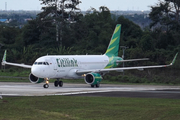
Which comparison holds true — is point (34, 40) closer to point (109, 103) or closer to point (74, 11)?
point (74, 11)

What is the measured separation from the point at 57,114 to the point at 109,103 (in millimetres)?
5525

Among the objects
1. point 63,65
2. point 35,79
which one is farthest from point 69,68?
point 35,79

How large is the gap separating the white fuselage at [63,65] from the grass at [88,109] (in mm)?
13683

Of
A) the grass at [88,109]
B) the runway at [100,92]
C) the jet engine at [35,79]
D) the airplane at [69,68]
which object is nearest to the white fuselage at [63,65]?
the airplane at [69,68]

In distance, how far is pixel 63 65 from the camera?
44.8 metres

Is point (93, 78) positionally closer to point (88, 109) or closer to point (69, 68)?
point (69, 68)

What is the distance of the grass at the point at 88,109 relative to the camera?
2077cm

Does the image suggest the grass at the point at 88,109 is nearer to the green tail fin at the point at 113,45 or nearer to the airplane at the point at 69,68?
the airplane at the point at 69,68

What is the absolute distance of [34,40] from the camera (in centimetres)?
9725

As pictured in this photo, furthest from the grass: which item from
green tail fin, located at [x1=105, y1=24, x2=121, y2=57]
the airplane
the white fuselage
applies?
green tail fin, located at [x1=105, y1=24, x2=121, y2=57]

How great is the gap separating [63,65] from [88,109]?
21.7m

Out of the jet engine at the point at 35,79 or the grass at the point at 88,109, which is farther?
the jet engine at the point at 35,79

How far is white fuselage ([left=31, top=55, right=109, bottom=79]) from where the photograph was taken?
42.1 m

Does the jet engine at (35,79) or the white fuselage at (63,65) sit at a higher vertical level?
the white fuselage at (63,65)
